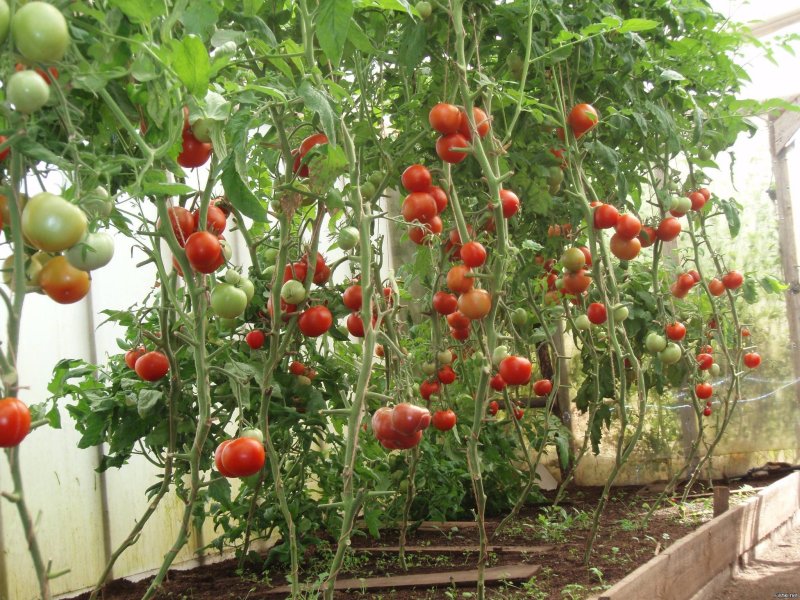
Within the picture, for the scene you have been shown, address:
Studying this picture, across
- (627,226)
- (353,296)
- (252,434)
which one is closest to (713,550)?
(627,226)

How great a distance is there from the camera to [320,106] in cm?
111

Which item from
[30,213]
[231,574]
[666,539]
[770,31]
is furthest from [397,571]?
[770,31]

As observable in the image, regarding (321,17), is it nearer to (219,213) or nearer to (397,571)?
(219,213)

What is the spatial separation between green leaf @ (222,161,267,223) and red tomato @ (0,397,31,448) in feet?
1.40

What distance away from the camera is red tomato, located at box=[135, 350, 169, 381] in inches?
60.2

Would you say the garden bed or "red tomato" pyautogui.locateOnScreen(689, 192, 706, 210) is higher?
"red tomato" pyautogui.locateOnScreen(689, 192, 706, 210)

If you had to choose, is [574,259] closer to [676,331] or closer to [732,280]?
[676,331]

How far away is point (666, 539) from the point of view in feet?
9.60

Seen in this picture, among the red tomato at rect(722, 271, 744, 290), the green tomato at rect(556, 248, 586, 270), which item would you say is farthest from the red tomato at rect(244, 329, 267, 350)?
the red tomato at rect(722, 271, 744, 290)

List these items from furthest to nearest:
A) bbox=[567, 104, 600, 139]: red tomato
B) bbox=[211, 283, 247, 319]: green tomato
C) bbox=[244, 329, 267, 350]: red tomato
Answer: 1. bbox=[567, 104, 600, 139]: red tomato
2. bbox=[244, 329, 267, 350]: red tomato
3. bbox=[211, 283, 247, 319]: green tomato

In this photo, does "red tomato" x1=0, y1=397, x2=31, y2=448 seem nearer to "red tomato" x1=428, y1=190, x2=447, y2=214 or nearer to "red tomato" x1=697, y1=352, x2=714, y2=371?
"red tomato" x1=428, y1=190, x2=447, y2=214

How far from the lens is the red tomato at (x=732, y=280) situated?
3148 mm

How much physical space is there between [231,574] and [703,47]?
7.53ft

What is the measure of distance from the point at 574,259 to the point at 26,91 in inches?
73.4
